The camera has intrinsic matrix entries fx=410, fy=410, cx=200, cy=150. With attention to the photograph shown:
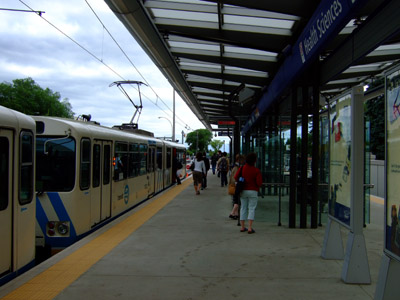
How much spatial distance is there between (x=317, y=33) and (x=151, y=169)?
1038cm

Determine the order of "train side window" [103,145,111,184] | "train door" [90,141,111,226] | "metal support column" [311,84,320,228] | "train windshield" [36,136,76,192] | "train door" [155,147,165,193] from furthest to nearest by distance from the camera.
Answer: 1. "train door" [155,147,165,193]
2. "train side window" [103,145,111,184]
3. "train door" [90,141,111,226]
4. "metal support column" [311,84,320,228]
5. "train windshield" [36,136,76,192]

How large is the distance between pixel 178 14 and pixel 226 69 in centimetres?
396

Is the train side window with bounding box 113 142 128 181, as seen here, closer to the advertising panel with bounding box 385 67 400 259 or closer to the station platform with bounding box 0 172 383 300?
the station platform with bounding box 0 172 383 300

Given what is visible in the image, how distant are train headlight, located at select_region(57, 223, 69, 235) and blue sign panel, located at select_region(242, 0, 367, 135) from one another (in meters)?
4.75

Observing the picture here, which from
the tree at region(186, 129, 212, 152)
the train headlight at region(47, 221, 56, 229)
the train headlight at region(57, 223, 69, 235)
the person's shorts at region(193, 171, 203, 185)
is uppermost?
the tree at region(186, 129, 212, 152)

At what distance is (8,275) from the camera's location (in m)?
4.86

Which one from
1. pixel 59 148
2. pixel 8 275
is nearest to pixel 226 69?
pixel 59 148

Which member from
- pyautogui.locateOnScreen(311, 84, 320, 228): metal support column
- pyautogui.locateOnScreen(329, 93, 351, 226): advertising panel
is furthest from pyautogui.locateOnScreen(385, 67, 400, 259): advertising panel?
pyautogui.locateOnScreen(311, 84, 320, 228): metal support column

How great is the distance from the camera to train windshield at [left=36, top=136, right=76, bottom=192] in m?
7.25

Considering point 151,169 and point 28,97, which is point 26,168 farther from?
point 28,97

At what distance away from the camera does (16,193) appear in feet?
15.9

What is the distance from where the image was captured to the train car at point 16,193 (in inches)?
181

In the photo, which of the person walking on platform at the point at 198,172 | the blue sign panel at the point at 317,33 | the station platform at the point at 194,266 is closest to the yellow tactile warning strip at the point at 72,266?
the station platform at the point at 194,266

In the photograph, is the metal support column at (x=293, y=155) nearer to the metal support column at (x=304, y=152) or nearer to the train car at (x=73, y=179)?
the metal support column at (x=304, y=152)
